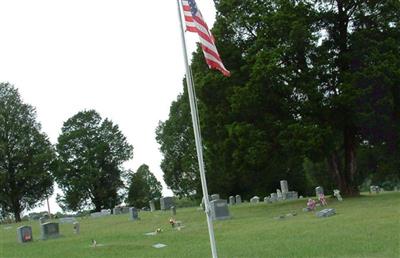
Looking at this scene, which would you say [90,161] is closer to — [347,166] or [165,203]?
[165,203]

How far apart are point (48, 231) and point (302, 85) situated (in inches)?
521

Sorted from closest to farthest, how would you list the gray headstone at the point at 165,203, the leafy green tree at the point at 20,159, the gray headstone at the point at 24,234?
the gray headstone at the point at 24,234 < the gray headstone at the point at 165,203 < the leafy green tree at the point at 20,159

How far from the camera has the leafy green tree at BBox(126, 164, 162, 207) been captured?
65.9 m

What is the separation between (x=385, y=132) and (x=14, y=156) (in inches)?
1466

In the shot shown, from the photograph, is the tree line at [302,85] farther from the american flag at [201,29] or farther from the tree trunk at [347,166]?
the american flag at [201,29]

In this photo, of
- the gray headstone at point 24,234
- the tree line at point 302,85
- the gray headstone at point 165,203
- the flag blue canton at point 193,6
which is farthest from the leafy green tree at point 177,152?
the flag blue canton at point 193,6

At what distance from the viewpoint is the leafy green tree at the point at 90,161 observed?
202 feet

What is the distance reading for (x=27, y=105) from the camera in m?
55.6

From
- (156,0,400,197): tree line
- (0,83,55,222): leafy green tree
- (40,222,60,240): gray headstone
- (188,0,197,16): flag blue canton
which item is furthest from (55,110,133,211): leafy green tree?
(188,0,197,16): flag blue canton

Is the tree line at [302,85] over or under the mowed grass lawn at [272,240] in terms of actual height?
→ over

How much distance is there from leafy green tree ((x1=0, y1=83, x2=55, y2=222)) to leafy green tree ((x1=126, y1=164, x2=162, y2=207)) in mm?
13656

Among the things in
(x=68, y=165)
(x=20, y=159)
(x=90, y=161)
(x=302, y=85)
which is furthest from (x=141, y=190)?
(x=302, y=85)

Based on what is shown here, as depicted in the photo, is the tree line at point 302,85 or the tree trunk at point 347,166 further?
the tree trunk at point 347,166

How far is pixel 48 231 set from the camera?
24.0 metres
